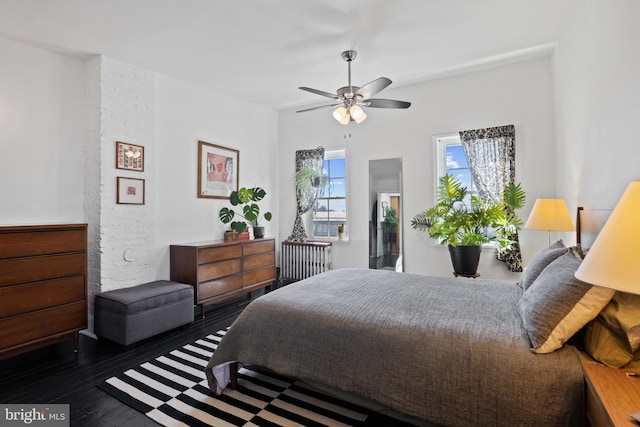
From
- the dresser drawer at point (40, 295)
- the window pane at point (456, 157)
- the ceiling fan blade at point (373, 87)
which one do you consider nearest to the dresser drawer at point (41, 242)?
the dresser drawer at point (40, 295)

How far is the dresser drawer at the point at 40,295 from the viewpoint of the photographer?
254 cm

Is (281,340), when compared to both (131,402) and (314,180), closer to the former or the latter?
(131,402)

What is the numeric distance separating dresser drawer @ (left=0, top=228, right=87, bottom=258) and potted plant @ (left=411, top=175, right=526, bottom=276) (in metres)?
3.87

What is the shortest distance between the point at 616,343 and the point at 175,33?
3891 mm

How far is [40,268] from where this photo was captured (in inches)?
107

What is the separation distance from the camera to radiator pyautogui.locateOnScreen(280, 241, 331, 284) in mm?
5266

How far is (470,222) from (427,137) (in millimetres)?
1387

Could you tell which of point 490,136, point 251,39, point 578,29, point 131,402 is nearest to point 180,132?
point 251,39

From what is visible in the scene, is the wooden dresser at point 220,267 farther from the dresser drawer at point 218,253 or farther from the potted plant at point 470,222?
the potted plant at point 470,222

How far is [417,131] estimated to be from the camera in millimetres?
4656

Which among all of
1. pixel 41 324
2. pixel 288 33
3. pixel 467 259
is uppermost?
pixel 288 33

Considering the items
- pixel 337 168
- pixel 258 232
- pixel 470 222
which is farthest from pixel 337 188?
pixel 470 222

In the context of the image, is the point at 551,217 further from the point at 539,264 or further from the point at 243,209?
the point at 243,209

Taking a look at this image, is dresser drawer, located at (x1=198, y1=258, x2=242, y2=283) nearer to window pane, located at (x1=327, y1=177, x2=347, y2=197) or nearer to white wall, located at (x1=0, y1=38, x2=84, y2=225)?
white wall, located at (x1=0, y1=38, x2=84, y2=225)
